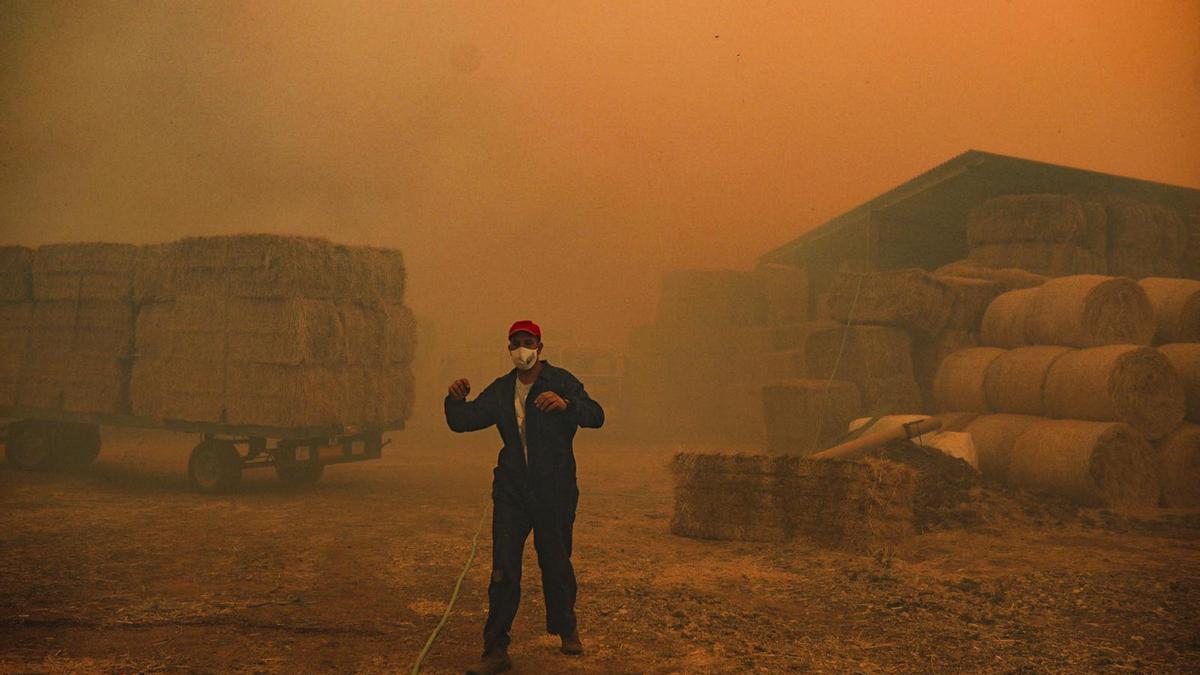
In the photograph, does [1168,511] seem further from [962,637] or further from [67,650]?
[67,650]

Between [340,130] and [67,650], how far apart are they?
27.1 meters

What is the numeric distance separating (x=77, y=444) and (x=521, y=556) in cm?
1139

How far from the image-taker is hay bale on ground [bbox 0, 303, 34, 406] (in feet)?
42.4

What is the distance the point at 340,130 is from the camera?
30.0m

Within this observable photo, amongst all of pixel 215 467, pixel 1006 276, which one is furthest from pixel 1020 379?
pixel 215 467

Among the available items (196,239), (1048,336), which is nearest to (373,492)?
(196,239)

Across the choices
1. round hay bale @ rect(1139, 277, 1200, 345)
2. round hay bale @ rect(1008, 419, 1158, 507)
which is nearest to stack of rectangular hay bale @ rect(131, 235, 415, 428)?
round hay bale @ rect(1008, 419, 1158, 507)

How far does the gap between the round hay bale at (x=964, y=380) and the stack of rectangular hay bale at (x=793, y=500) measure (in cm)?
508

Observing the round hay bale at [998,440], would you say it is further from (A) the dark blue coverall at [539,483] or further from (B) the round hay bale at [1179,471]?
(A) the dark blue coverall at [539,483]

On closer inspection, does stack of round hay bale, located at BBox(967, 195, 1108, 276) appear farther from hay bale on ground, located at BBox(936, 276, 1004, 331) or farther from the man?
the man

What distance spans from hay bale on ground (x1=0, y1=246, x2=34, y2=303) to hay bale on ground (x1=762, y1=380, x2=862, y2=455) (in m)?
12.1

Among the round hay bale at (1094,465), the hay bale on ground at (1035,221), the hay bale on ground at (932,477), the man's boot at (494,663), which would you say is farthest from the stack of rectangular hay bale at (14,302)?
the hay bale on ground at (1035,221)

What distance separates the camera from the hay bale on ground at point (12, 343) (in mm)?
12938

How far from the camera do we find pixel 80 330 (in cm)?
1271
